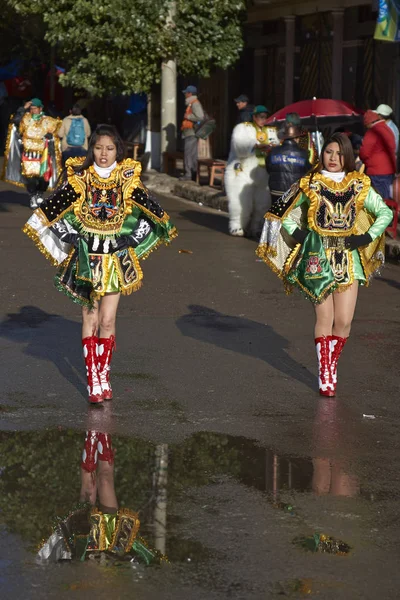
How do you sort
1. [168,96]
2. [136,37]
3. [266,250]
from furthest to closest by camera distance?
[168,96] → [136,37] → [266,250]

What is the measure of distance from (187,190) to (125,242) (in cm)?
1522

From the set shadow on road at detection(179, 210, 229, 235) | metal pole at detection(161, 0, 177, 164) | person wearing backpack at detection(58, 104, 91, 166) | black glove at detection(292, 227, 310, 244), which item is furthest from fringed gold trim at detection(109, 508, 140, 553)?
metal pole at detection(161, 0, 177, 164)

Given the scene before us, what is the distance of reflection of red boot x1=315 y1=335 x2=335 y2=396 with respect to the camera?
8.31 metres

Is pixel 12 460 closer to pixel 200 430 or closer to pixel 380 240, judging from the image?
pixel 200 430

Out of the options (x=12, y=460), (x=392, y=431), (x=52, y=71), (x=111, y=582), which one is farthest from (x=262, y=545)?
(x=52, y=71)

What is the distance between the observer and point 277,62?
2894 centimetres

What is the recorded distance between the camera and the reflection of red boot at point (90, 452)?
670 centimetres

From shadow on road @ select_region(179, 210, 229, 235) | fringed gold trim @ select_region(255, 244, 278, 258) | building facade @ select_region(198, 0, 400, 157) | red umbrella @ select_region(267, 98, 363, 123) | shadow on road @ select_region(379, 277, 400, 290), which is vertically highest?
building facade @ select_region(198, 0, 400, 157)

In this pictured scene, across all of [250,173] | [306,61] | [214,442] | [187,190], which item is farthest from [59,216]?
[306,61]

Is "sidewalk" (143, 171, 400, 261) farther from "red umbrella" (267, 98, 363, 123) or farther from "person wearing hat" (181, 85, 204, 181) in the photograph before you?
"red umbrella" (267, 98, 363, 123)

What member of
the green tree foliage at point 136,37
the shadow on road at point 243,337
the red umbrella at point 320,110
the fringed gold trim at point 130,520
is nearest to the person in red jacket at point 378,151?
the red umbrella at point 320,110

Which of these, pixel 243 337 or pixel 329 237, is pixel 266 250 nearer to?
pixel 329 237

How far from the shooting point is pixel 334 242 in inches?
323

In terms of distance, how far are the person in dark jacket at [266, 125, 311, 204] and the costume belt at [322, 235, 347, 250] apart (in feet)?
24.1
